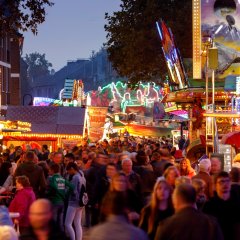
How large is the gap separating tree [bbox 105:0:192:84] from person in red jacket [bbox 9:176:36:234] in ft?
115

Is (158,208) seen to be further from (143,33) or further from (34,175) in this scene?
(143,33)

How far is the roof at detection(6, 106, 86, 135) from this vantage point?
3959cm

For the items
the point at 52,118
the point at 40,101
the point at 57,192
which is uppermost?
the point at 40,101

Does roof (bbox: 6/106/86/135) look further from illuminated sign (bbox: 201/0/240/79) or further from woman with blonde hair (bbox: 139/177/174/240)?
woman with blonde hair (bbox: 139/177/174/240)

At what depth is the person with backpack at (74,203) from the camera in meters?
15.0

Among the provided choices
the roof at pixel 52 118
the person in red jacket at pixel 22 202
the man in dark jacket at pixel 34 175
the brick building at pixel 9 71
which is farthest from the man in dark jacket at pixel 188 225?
the brick building at pixel 9 71

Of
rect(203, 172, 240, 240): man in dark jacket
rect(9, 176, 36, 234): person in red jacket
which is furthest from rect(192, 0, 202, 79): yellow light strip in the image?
rect(203, 172, 240, 240): man in dark jacket

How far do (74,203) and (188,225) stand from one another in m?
7.29

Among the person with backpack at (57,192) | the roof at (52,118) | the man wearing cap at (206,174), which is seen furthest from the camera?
the roof at (52,118)

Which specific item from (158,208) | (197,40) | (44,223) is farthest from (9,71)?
(44,223)

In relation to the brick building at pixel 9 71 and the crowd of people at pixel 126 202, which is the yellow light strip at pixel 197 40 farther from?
the crowd of people at pixel 126 202

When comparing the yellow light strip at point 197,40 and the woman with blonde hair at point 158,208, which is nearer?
the woman with blonde hair at point 158,208

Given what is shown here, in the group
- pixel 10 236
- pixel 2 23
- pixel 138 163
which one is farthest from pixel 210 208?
pixel 2 23

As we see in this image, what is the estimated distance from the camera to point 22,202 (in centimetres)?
1225
